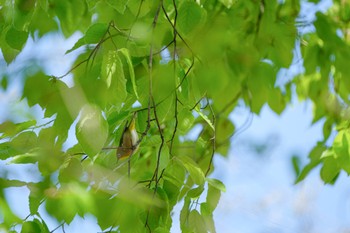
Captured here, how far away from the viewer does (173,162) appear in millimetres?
1706

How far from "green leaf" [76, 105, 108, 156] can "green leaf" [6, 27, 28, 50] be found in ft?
1.15

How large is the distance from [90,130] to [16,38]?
38 cm

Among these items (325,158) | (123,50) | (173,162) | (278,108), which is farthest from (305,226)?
(123,50)

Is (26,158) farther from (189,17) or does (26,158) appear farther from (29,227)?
(189,17)

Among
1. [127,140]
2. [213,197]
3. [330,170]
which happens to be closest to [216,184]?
[213,197]

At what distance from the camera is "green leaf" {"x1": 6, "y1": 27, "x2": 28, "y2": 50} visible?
1664 mm

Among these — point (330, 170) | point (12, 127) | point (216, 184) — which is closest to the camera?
point (12, 127)

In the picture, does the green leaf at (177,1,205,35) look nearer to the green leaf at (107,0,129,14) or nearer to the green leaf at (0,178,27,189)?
the green leaf at (107,0,129,14)

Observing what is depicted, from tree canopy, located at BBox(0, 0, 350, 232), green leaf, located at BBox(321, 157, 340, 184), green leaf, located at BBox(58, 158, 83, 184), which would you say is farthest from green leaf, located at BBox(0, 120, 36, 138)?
green leaf, located at BBox(321, 157, 340, 184)

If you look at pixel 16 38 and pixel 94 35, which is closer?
pixel 94 35

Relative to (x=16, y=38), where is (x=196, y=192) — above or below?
below

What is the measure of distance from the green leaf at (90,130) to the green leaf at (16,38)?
350 mm

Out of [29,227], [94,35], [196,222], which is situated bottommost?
[196,222]

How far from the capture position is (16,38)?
1.67m
